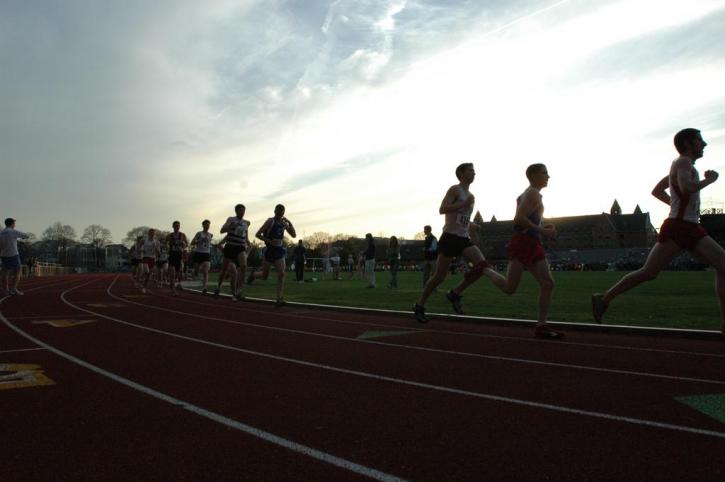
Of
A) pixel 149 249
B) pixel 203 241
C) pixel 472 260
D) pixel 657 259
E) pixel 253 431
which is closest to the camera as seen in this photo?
pixel 253 431

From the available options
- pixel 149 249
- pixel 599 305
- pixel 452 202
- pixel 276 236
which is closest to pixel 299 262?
pixel 149 249

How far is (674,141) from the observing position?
20.0ft

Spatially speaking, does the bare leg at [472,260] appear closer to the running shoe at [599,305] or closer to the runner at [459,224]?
the runner at [459,224]

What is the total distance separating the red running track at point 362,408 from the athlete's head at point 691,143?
213 centimetres

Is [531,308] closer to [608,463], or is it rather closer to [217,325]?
[217,325]

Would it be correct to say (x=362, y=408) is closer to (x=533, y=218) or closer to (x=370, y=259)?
(x=533, y=218)

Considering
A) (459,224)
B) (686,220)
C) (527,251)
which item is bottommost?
(527,251)

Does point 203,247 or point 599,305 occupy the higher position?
point 203,247

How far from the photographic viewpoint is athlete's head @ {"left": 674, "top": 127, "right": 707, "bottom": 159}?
236 inches

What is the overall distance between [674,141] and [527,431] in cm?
443

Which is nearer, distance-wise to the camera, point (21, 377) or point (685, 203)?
point (21, 377)

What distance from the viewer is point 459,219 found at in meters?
7.66

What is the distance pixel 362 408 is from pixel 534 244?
385 centimetres

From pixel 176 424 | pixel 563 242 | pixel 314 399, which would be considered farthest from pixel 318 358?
pixel 563 242
